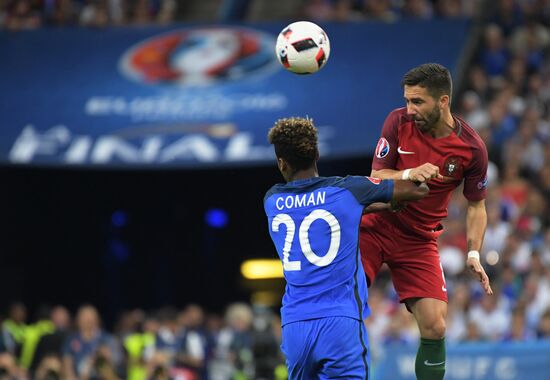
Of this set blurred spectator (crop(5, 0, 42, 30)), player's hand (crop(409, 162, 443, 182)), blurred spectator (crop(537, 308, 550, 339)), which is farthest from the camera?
blurred spectator (crop(5, 0, 42, 30))

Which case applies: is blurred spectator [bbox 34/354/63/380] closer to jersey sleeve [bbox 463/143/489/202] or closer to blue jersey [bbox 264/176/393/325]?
jersey sleeve [bbox 463/143/489/202]

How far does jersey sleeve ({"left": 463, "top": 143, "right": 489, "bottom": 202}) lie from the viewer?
26.3 ft

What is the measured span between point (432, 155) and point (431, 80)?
1.81 feet

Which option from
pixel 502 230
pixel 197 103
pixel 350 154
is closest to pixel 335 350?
pixel 502 230

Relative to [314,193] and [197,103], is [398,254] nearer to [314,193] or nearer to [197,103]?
[314,193]

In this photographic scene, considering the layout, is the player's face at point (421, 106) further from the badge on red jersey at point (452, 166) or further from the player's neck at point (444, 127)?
the badge on red jersey at point (452, 166)

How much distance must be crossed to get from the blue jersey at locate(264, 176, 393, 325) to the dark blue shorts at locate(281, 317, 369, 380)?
5 centimetres

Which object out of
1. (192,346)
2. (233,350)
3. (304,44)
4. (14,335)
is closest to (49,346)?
(14,335)

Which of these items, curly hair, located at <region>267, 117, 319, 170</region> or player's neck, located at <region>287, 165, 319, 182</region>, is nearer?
curly hair, located at <region>267, 117, 319, 170</region>

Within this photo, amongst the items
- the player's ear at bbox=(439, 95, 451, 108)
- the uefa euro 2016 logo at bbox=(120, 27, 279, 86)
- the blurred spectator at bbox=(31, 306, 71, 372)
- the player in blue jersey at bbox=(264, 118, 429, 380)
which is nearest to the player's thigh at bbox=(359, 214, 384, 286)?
the player's ear at bbox=(439, 95, 451, 108)

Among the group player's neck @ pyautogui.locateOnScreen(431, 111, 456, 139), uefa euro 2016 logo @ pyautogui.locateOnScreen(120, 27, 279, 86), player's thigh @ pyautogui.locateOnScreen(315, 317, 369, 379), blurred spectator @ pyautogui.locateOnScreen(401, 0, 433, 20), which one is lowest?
uefa euro 2016 logo @ pyautogui.locateOnScreen(120, 27, 279, 86)

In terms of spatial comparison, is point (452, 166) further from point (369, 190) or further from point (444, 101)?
point (369, 190)

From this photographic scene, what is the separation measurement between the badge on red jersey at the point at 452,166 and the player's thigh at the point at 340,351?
1427mm

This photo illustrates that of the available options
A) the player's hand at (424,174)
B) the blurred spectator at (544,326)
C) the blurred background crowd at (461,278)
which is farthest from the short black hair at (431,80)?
the blurred spectator at (544,326)
